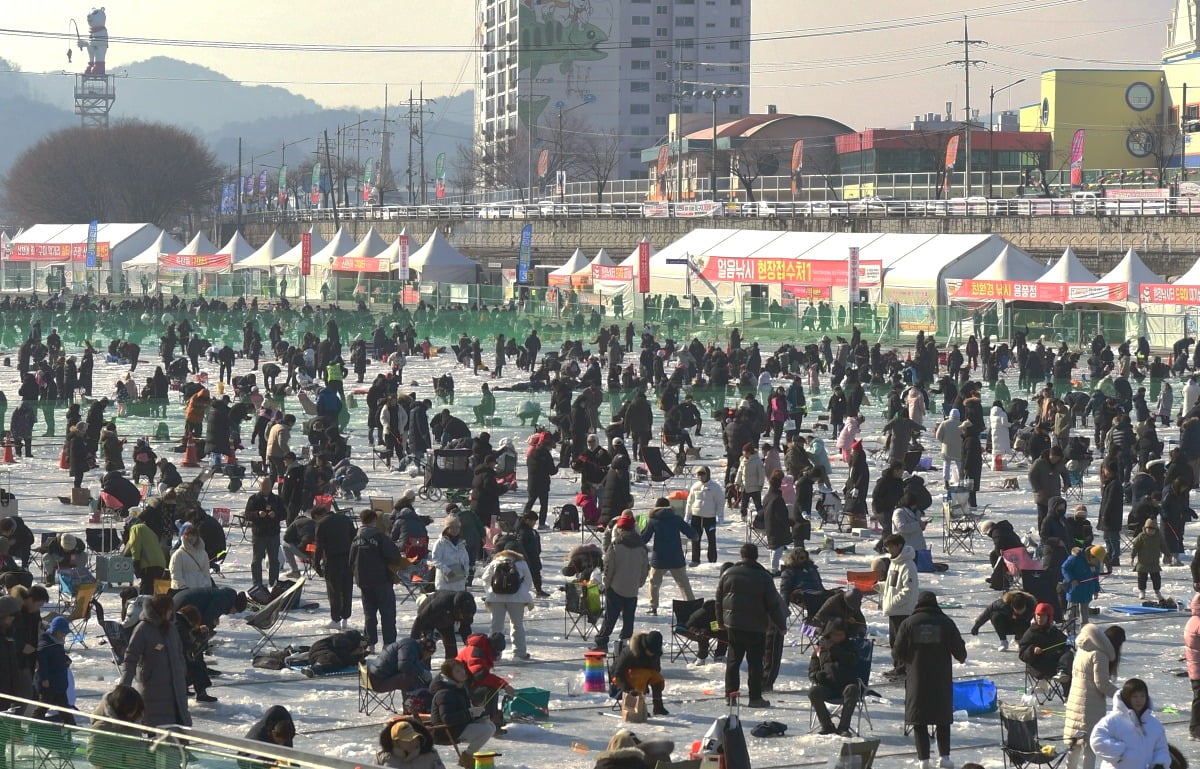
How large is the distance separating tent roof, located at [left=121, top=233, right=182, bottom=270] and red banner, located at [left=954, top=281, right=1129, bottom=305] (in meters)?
42.5

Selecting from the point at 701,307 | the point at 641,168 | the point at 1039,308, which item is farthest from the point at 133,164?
the point at 1039,308

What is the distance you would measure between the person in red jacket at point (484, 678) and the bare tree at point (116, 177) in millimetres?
128083

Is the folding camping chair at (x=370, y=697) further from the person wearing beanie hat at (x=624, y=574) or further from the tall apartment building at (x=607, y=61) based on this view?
the tall apartment building at (x=607, y=61)

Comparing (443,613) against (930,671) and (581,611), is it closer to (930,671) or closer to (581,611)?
(581,611)

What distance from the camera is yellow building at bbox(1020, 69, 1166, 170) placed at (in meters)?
114

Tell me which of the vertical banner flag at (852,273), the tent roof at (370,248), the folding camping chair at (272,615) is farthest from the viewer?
the tent roof at (370,248)

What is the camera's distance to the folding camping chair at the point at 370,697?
455 inches

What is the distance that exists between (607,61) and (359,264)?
107 metres

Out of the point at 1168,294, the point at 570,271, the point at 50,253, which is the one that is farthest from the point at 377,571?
the point at 50,253

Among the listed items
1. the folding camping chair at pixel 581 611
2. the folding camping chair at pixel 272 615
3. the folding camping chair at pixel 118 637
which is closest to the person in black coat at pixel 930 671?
the folding camping chair at pixel 581 611

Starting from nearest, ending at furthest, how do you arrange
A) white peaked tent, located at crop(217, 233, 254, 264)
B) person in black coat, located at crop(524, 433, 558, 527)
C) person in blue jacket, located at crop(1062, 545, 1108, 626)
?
person in blue jacket, located at crop(1062, 545, 1108, 626) < person in black coat, located at crop(524, 433, 558, 527) < white peaked tent, located at crop(217, 233, 254, 264)

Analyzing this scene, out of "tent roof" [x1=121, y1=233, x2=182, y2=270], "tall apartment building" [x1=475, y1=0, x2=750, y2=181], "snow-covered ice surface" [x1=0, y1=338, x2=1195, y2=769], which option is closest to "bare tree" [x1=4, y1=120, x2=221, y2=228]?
"tall apartment building" [x1=475, y1=0, x2=750, y2=181]

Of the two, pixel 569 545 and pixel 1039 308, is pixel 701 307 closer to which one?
pixel 1039 308

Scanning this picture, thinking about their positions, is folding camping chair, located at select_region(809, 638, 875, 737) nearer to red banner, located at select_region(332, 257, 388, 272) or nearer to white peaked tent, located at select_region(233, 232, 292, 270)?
red banner, located at select_region(332, 257, 388, 272)
